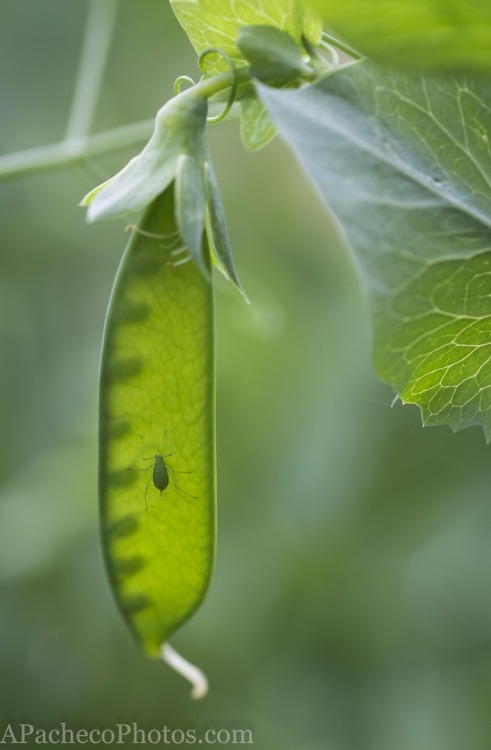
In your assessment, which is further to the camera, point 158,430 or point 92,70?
point 92,70

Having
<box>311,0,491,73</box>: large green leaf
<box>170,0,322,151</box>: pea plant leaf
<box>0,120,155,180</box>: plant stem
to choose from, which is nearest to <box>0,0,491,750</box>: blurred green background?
<box>0,120,155,180</box>: plant stem

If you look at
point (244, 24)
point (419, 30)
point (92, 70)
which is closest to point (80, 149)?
point (92, 70)

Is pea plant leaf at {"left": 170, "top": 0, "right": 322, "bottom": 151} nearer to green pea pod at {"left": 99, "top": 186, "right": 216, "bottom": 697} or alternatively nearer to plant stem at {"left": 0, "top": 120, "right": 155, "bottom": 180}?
green pea pod at {"left": 99, "top": 186, "right": 216, "bottom": 697}

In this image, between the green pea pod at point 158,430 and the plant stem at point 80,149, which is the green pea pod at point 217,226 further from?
the plant stem at point 80,149

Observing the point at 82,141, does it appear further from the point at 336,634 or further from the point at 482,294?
the point at 336,634

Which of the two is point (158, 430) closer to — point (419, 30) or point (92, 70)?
point (419, 30)

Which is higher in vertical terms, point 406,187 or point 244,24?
point 244,24

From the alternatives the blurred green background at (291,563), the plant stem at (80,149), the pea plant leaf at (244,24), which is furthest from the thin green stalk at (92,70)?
the pea plant leaf at (244,24)
